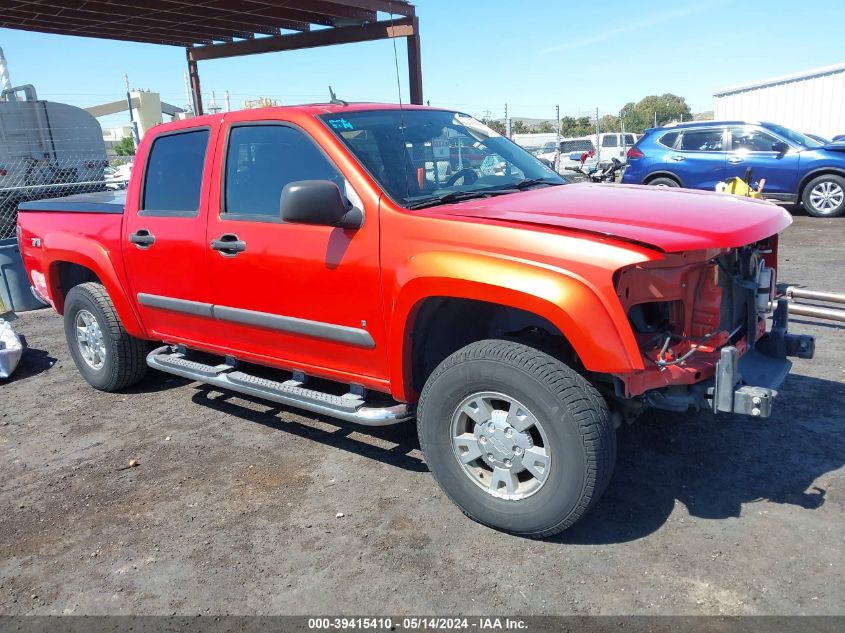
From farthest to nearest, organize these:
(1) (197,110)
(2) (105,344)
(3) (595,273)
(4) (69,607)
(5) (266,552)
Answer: (1) (197,110), (2) (105,344), (5) (266,552), (4) (69,607), (3) (595,273)

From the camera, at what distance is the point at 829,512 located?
321cm

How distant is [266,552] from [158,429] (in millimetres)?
1877

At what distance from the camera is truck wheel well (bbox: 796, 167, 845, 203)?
12.3 m

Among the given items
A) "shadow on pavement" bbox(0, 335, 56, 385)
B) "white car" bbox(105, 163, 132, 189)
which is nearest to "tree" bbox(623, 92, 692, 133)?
"white car" bbox(105, 163, 132, 189)

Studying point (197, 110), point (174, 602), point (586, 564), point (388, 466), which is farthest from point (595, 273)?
point (197, 110)

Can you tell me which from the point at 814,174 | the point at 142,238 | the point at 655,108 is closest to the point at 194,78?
the point at 142,238

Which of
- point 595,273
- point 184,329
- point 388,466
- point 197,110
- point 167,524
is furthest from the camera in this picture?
point 197,110

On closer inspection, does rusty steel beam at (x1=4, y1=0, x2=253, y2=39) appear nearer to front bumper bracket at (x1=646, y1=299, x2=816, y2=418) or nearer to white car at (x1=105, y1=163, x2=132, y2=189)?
white car at (x1=105, y1=163, x2=132, y2=189)

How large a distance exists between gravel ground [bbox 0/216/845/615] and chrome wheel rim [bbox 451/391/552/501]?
0.86ft

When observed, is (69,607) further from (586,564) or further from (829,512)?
(829,512)

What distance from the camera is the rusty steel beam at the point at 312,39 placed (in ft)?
28.6

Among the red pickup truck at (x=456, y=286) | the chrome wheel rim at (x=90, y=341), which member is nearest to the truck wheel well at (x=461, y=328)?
the red pickup truck at (x=456, y=286)

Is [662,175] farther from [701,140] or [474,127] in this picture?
[474,127]

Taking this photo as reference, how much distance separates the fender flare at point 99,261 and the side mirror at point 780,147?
11.8m
